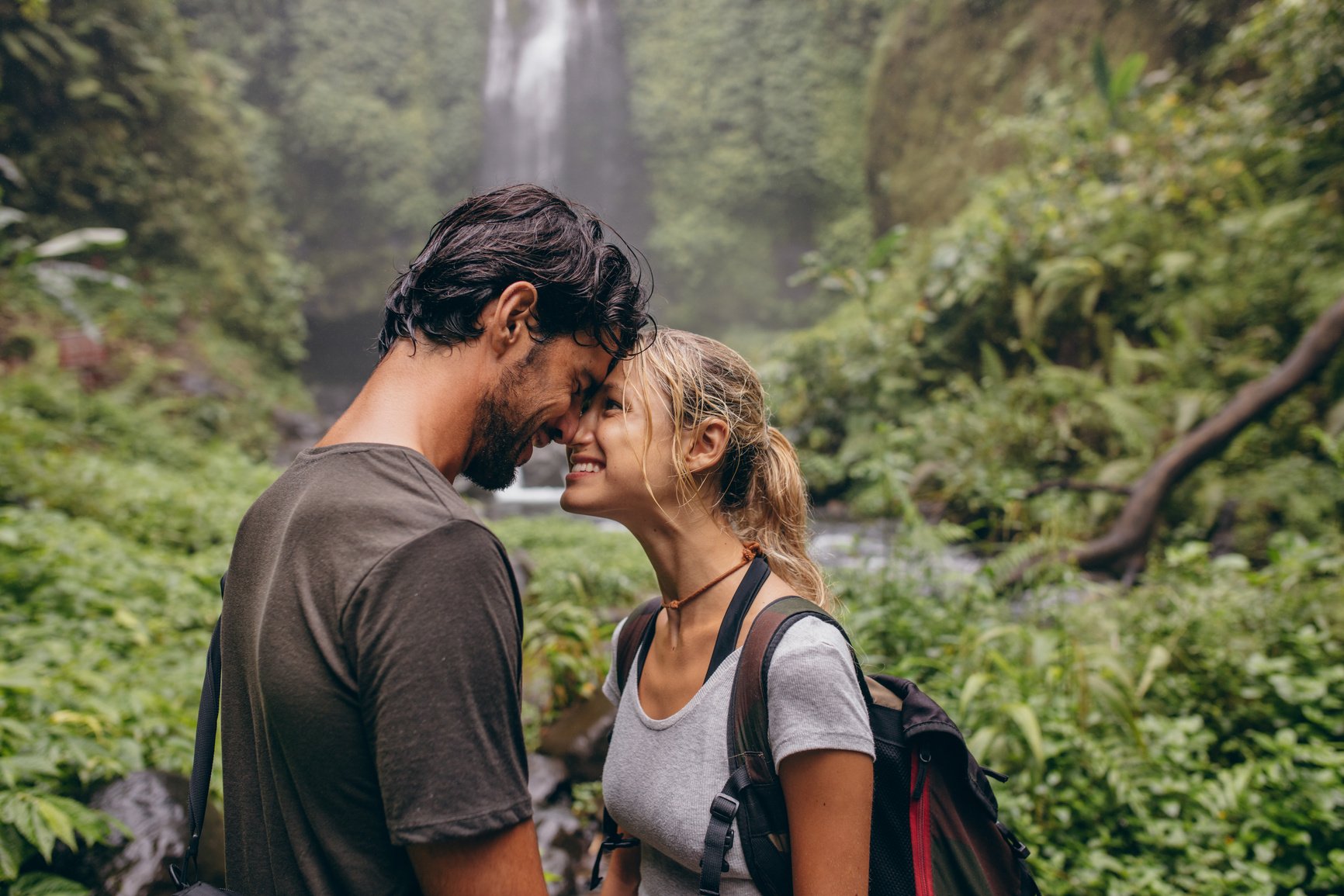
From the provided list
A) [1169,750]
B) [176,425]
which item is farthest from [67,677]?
[176,425]

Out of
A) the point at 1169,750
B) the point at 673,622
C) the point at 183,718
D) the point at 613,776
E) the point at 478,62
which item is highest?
the point at 478,62

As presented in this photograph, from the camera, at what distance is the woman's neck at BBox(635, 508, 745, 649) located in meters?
1.63

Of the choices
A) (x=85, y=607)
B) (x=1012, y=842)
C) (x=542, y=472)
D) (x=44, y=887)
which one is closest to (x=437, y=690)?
(x=1012, y=842)

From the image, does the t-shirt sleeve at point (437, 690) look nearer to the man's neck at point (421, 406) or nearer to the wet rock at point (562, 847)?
the man's neck at point (421, 406)

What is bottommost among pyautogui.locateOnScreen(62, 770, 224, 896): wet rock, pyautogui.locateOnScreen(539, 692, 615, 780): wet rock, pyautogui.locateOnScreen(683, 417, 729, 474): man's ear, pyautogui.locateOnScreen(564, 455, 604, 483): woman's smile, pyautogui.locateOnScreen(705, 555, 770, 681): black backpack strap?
pyautogui.locateOnScreen(539, 692, 615, 780): wet rock

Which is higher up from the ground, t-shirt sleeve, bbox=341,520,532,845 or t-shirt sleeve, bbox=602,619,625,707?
t-shirt sleeve, bbox=341,520,532,845

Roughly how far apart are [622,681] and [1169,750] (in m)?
2.69

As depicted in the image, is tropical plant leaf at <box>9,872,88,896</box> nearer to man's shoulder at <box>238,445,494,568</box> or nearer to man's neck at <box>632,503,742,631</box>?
man's shoulder at <box>238,445,494,568</box>

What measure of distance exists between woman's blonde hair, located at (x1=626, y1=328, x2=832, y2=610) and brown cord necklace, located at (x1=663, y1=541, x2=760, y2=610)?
0.06 m

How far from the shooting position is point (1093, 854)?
9.33ft

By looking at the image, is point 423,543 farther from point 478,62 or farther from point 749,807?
point 478,62

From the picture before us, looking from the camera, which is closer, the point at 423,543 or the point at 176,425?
the point at 423,543

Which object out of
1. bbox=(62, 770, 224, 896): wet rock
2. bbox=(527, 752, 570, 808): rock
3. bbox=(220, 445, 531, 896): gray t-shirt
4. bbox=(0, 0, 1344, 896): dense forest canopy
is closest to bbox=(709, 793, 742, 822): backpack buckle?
bbox=(220, 445, 531, 896): gray t-shirt

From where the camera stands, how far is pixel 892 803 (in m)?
1.38
